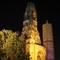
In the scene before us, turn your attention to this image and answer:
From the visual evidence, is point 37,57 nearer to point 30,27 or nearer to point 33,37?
point 33,37

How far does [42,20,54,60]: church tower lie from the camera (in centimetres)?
5698

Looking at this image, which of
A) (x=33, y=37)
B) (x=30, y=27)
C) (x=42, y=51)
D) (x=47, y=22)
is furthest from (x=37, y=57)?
(x=47, y=22)

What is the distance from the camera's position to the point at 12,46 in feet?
80.7

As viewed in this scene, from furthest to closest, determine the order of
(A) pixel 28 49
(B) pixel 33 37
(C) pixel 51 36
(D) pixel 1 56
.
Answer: (C) pixel 51 36 → (B) pixel 33 37 → (A) pixel 28 49 → (D) pixel 1 56

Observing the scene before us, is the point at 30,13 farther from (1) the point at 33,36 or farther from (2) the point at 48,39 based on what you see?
(2) the point at 48,39

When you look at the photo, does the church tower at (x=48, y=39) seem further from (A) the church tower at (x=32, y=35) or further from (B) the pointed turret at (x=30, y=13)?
(B) the pointed turret at (x=30, y=13)

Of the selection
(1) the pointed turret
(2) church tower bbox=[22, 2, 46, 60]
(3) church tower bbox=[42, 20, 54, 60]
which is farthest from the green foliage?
(3) church tower bbox=[42, 20, 54, 60]

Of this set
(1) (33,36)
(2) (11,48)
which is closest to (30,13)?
(1) (33,36)

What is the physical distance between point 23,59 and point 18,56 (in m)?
0.79

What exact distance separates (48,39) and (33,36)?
1122 centimetres

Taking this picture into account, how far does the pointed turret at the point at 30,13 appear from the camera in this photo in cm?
5415

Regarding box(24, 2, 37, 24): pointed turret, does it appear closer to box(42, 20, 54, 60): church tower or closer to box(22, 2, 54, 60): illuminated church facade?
box(22, 2, 54, 60): illuminated church facade

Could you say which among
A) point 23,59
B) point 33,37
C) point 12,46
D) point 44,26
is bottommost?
point 23,59

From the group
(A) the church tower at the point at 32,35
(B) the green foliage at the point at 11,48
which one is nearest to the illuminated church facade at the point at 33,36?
(A) the church tower at the point at 32,35
